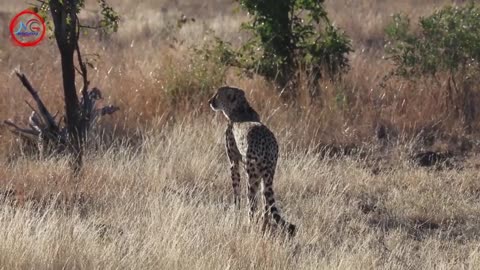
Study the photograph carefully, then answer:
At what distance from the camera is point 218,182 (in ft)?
26.3

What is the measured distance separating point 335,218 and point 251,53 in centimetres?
448

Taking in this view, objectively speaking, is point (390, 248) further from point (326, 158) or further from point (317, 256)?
point (326, 158)

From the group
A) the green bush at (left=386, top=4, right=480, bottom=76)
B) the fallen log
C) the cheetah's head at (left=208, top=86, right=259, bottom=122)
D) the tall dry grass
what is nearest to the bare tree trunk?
the fallen log

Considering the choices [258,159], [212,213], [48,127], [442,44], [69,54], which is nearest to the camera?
[258,159]

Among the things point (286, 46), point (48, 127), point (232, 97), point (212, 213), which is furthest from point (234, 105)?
point (286, 46)

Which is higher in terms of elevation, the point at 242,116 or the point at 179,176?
the point at 242,116

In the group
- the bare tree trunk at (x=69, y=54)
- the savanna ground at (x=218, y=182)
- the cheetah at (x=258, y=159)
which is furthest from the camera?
the bare tree trunk at (x=69, y=54)

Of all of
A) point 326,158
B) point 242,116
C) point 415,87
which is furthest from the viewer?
point 415,87

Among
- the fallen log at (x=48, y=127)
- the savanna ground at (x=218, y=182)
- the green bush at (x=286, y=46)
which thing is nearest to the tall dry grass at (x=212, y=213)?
the savanna ground at (x=218, y=182)

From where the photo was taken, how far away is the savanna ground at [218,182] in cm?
575

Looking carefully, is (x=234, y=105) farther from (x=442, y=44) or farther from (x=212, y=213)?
(x=442, y=44)

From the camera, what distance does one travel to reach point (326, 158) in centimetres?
861

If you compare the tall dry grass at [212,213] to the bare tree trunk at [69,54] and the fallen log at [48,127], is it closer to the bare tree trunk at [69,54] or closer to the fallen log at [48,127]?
the bare tree trunk at [69,54]

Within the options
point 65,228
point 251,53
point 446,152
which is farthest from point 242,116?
point 251,53
